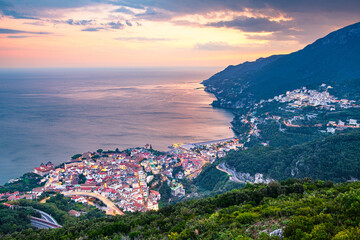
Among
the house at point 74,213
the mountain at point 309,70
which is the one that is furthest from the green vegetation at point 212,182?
the mountain at point 309,70

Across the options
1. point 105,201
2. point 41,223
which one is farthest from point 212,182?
point 41,223

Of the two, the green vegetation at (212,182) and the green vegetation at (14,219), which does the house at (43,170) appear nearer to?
the green vegetation at (14,219)

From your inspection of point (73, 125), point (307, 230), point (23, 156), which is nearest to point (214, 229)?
point (307, 230)

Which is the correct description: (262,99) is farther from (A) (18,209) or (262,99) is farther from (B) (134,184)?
(A) (18,209)

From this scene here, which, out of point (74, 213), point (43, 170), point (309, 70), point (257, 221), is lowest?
point (43, 170)

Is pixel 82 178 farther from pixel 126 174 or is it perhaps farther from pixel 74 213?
pixel 74 213

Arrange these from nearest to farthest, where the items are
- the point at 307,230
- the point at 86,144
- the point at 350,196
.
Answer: the point at 307,230
the point at 350,196
the point at 86,144

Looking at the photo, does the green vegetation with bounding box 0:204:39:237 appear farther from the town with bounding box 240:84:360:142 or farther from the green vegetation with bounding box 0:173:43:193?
the town with bounding box 240:84:360:142

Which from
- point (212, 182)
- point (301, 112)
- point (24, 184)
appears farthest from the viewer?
point (301, 112)
